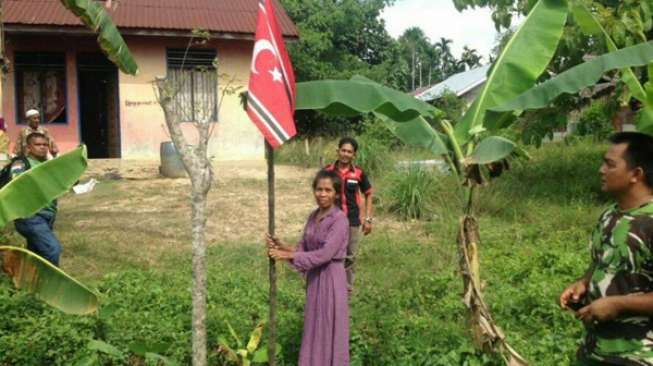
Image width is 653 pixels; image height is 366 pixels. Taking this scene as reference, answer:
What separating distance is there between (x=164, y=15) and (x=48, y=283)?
453 inches

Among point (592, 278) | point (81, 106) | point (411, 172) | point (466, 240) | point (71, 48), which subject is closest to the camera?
point (592, 278)

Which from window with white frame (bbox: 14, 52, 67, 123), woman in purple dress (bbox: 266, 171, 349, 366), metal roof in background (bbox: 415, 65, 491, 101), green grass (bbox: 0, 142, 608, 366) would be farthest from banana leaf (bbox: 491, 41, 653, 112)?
metal roof in background (bbox: 415, 65, 491, 101)

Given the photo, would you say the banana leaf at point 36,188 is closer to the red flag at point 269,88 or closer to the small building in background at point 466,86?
the red flag at point 269,88

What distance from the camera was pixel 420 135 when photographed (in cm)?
458

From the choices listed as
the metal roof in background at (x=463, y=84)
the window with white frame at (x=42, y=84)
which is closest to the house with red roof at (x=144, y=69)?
the window with white frame at (x=42, y=84)

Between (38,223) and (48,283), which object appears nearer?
(48,283)

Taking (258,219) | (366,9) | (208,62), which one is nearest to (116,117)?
(208,62)

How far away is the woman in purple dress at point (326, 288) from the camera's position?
4309mm

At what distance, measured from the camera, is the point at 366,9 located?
73.5 ft

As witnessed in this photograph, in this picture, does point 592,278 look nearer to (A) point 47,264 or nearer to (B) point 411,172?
(A) point 47,264

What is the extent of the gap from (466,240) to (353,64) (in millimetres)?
17710

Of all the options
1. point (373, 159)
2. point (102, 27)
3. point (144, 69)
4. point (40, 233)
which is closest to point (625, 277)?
point (102, 27)

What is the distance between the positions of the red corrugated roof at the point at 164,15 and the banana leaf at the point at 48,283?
10.3 m

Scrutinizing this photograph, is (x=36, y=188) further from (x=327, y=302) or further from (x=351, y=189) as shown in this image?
(x=351, y=189)
